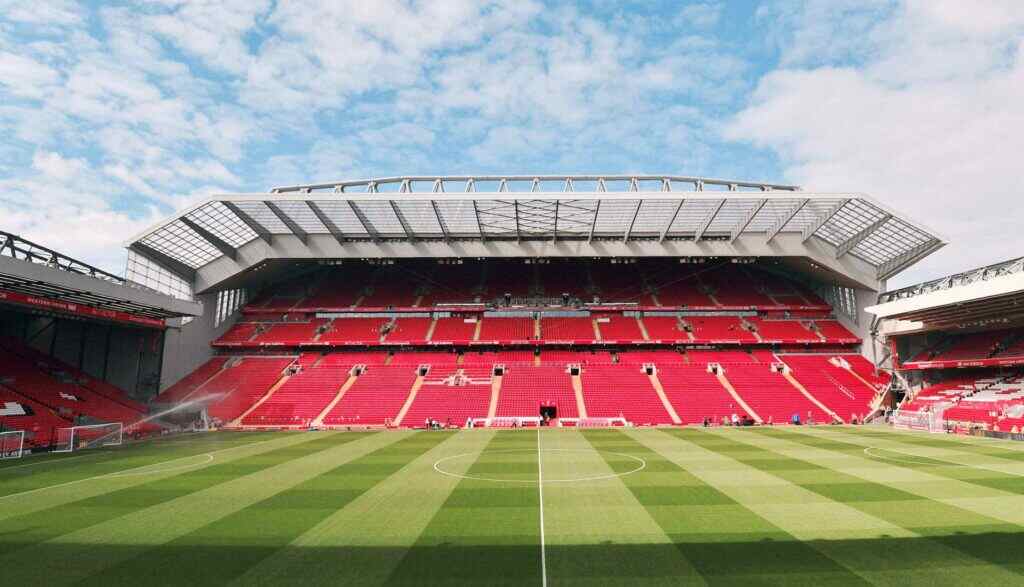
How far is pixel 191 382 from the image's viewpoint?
45938mm

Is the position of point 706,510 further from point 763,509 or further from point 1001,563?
point 1001,563

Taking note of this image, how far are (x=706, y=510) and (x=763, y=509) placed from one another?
4.77 ft

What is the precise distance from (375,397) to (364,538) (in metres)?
33.9

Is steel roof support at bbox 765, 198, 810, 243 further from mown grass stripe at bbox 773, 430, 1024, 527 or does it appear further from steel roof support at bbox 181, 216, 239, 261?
steel roof support at bbox 181, 216, 239, 261

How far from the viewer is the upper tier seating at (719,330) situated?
51.5 metres

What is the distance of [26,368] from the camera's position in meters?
33.5

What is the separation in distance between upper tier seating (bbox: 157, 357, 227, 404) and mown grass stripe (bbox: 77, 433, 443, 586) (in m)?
32.1

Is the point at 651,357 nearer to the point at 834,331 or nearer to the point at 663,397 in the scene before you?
the point at 663,397

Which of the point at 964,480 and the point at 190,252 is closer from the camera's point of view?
the point at 964,480

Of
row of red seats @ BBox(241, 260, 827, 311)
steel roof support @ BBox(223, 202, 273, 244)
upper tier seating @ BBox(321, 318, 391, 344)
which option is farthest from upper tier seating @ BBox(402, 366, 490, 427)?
steel roof support @ BBox(223, 202, 273, 244)

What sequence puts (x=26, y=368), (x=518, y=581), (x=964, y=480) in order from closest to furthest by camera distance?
1. (x=518, y=581)
2. (x=964, y=480)
3. (x=26, y=368)

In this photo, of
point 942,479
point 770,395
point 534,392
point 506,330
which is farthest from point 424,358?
point 942,479

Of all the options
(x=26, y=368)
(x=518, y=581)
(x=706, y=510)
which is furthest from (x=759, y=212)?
(x=26, y=368)

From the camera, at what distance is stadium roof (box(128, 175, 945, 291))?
40.4 m
